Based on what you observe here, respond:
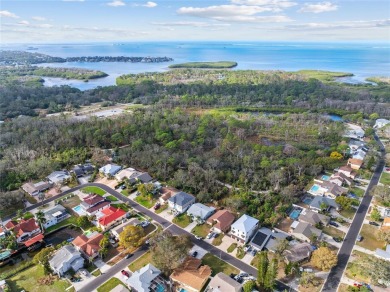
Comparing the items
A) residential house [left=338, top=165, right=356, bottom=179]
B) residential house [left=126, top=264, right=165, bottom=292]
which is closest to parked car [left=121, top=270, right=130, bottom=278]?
residential house [left=126, top=264, right=165, bottom=292]

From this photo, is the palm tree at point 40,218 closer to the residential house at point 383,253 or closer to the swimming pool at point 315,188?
the swimming pool at point 315,188

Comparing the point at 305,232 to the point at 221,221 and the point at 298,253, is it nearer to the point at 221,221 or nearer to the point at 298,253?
the point at 298,253

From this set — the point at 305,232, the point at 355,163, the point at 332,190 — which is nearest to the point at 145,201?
the point at 305,232

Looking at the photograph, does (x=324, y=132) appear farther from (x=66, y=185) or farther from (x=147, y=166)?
(x=66, y=185)

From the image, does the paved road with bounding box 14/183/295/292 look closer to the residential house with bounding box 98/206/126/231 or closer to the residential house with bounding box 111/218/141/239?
the residential house with bounding box 111/218/141/239

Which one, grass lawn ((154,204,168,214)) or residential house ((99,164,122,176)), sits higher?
residential house ((99,164,122,176))

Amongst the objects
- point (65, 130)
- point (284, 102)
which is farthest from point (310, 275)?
point (284, 102)
